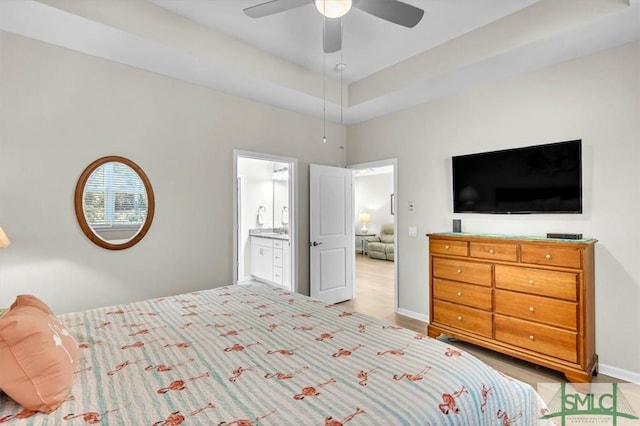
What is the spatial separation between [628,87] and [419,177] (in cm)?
190

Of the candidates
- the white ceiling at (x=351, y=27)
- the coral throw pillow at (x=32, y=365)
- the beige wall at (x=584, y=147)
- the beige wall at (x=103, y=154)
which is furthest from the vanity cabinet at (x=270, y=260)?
the coral throw pillow at (x=32, y=365)

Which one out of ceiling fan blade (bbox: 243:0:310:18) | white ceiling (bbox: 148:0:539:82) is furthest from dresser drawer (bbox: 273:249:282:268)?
ceiling fan blade (bbox: 243:0:310:18)

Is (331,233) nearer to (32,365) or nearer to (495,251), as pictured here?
(495,251)

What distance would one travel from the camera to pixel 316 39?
296cm

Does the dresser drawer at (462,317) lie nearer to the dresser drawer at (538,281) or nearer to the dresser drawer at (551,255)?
the dresser drawer at (538,281)

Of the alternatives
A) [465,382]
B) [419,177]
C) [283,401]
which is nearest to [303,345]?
[283,401]

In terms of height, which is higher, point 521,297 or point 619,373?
point 521,297

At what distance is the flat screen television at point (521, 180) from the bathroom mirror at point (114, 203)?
3135 mm

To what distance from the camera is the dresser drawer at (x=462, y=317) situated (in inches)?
114

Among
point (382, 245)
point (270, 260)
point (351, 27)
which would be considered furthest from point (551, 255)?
point (382, 245)

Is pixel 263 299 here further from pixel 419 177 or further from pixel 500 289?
pixel 419 177

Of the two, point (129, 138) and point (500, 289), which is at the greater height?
point (129, 138)

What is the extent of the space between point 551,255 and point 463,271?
73 cm

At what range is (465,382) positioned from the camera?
4.06 feet
